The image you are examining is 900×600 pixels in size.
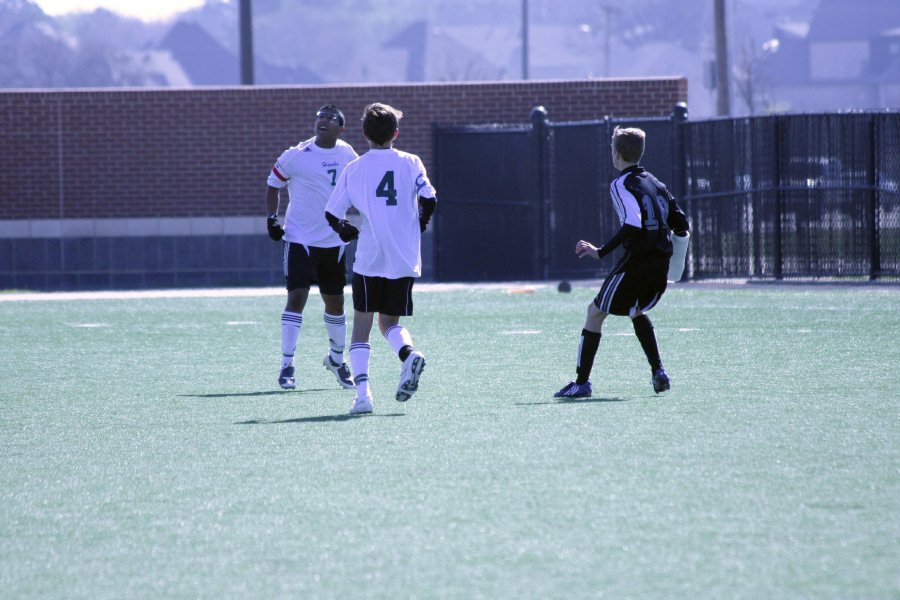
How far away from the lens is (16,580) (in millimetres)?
5117

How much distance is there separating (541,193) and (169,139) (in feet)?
17.7

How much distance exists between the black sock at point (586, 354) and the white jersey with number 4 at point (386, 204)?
46.2 inches

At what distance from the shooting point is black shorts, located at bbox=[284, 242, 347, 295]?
10.5m

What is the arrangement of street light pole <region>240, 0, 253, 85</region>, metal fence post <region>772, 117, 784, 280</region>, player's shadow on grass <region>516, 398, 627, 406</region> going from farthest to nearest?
street light pole <region>240, 0, 253, 85</region> < metal fence post <region>772, 117, 784, 280</region> < player's shadow on grass <region>516, 398, 627, 406</region>

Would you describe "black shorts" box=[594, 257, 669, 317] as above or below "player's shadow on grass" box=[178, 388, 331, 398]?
above

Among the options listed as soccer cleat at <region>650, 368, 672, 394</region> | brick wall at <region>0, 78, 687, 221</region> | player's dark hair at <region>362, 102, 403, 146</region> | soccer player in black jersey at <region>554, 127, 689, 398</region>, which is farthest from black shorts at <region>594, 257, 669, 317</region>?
brick wall at <region>0, 78, 687, 221</region>

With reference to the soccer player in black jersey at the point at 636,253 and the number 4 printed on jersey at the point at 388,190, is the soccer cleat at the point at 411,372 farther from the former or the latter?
the soccer player in black jersey at the point at 636,253

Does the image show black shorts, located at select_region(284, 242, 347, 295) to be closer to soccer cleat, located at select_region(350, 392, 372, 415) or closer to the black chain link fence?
soccer cleat, located at select_region(350, 392, 372, 415)

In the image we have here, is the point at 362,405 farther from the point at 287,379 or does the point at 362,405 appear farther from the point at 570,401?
the point at 287,379

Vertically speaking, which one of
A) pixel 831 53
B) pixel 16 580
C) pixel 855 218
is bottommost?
pixel 16 580

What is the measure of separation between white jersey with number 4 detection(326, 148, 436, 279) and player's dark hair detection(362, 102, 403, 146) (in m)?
0.09

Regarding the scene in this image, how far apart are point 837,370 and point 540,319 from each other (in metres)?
5.24

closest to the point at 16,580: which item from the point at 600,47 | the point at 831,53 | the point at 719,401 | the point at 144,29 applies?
the point at 719,401

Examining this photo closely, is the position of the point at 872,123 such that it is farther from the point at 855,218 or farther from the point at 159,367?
the point at 159,367
